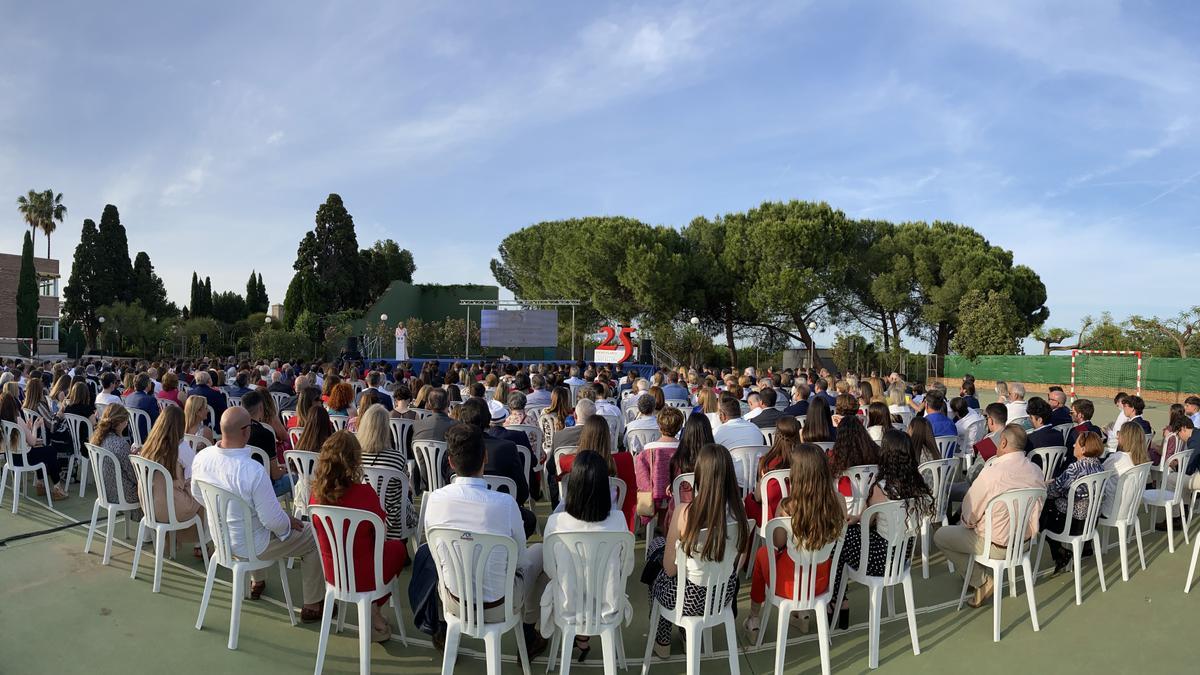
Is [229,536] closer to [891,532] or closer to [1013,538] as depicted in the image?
[891,532]

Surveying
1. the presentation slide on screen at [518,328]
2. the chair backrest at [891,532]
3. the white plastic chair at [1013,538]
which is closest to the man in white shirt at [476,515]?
the chair backrest at [891,532]

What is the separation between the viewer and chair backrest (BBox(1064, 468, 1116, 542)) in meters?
3.69

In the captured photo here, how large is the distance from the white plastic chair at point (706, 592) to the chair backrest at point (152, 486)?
2728mm

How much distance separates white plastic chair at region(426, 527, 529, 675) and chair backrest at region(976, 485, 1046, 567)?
239cm

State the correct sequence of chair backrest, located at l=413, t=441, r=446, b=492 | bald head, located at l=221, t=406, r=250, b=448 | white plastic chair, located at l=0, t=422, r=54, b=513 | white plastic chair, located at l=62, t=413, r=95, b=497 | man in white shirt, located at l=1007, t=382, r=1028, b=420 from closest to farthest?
bald head, located at l=221, t=406, r=250, b=448 → chair backrest, located at l=413, t=441, r=446, b=492 → white plastic chair, located at l=0, t=422, r=54, b=513 → white plastic chair, located at l=62, t=413, r=95, b=497 → man in white shirt, located at l=1007, t=382, r=1028, b=420

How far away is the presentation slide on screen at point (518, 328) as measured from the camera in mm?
24922

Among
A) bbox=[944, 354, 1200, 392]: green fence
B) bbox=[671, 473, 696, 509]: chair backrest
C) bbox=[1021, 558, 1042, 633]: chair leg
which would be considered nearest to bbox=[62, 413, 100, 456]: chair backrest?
bbox=[671, 473, 696, 509]: chair backrest

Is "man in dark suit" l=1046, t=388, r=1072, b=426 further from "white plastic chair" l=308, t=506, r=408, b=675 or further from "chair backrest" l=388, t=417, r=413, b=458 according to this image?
"white plastic chair" l=308, t=506, r=408, b=675

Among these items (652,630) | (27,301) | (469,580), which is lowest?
(652,630)

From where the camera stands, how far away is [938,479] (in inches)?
171

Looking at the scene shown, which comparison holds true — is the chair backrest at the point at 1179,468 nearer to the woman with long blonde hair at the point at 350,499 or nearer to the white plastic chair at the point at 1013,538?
the white plastic chair at the point at 1013,538

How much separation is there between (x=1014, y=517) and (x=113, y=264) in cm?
4279

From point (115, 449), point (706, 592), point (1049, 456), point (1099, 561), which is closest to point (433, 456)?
point (115, 449)

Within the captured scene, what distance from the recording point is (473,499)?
2635 mm
